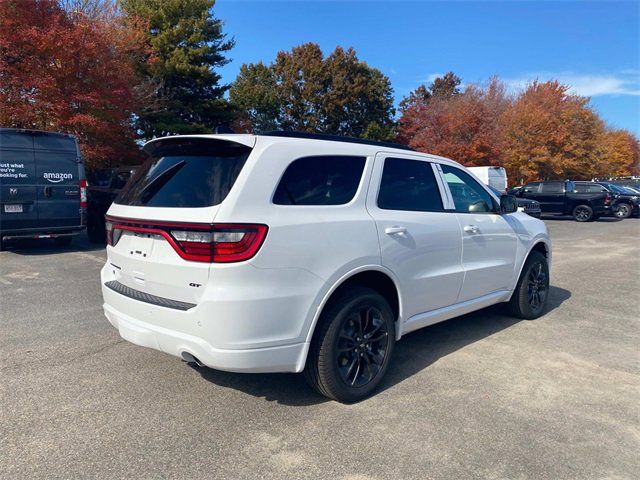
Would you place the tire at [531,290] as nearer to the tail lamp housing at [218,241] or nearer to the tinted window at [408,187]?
the tinted window at [408,187]

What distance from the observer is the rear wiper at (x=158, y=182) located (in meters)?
3.27

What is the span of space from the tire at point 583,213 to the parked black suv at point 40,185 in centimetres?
1988

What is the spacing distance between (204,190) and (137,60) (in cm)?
2118

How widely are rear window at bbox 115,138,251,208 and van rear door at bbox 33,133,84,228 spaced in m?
6.81

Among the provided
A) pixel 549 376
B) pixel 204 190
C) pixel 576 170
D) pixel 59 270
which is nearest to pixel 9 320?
pixel 59 270

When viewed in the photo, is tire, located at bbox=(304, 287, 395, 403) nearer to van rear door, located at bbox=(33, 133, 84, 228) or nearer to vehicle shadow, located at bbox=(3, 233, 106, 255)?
van rear door, located at bbox=(33, 133, 84, 228)

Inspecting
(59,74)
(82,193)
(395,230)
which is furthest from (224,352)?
(59,74)

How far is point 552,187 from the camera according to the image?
21547 mm

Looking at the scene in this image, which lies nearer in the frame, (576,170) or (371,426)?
(371,426)

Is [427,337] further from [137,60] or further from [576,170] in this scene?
[576,170]

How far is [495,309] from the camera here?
19.1 ft

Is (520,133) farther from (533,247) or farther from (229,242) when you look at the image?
(229,242)

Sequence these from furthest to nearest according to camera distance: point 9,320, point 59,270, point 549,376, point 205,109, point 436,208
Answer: point 205,109 → point 59,270 → point 9,320 → point 436,208 → point 549,376

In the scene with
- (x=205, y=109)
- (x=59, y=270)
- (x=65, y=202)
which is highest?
(x=205, y=109)
